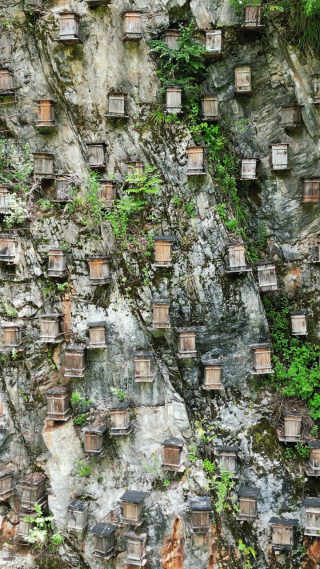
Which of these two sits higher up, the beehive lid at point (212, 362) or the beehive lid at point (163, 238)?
the beehive lid at point (163, 238)

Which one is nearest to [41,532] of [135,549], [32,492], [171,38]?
[32,492]

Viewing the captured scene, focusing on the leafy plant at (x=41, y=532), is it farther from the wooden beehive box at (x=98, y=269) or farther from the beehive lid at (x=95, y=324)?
the wooden beehive box at (x=98, y=269)

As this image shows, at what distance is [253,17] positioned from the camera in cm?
902

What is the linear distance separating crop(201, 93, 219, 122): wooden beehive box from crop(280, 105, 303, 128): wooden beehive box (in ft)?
5.26

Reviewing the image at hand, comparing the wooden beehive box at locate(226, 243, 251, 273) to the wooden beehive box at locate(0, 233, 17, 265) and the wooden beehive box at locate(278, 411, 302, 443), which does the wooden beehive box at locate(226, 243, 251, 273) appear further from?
the wooden beehive box at locate(0, 233, 17, 265)

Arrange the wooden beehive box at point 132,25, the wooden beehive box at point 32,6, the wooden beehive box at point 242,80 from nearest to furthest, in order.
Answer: the wooden beehive box at point 132,25 < the wooden beehive box at point 32,6 < the wooden beehive box at point 242,80

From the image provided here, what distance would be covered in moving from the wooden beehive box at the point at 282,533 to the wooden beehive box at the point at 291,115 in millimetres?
8747

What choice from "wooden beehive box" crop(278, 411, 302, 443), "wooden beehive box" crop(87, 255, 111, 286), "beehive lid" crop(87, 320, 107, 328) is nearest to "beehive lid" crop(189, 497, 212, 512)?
"wooden beehive box" crop(278, 411, 302, 443)

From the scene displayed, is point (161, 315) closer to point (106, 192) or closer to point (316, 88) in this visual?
point (106, 192)

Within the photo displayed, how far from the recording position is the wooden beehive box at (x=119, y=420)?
8138mm

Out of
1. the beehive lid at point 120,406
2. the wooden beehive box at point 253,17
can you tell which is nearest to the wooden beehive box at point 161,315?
the beehive lid at point 120,406

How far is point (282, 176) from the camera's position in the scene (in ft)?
31.2

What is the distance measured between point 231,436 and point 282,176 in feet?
20.7

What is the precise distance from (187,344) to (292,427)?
9.36 ft
